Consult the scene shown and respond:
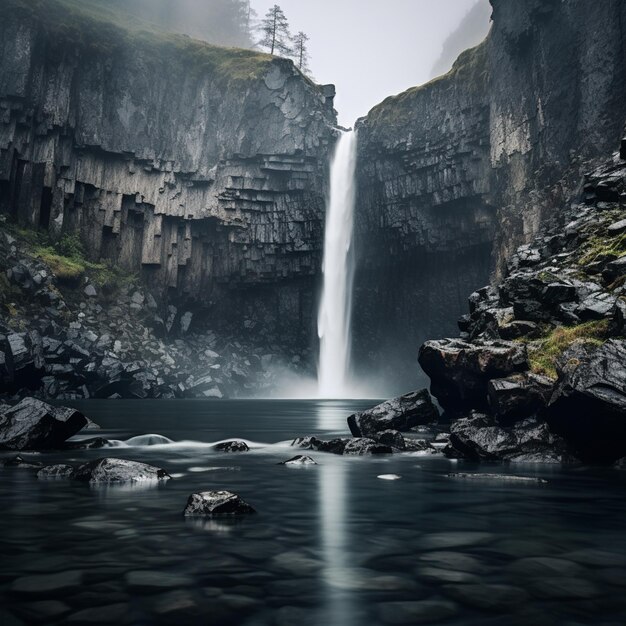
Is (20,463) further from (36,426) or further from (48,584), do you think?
(48,584)

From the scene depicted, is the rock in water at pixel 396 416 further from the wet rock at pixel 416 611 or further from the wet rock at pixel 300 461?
the wet rock at pixel 416 611

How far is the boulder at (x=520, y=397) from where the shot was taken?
1527 cm

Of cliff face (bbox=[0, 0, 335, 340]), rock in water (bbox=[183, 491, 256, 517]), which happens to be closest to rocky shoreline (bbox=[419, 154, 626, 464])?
rock in water (bbox=[183, 491, 256, 517])

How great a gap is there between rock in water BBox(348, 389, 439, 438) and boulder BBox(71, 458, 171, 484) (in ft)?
30.6

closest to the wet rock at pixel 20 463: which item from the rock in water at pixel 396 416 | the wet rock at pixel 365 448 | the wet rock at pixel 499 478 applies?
the wet rock at pixel 365 448

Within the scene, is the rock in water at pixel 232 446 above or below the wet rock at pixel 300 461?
below

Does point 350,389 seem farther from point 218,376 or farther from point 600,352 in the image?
point 600,352

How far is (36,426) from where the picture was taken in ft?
50.6

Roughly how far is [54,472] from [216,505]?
495cm

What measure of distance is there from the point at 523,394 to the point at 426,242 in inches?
1711

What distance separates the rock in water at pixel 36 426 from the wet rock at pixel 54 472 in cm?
478

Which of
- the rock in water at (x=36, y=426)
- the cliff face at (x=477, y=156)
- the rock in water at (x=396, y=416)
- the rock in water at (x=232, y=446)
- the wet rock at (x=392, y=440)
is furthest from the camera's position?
the cliff face at (x=477, y=156)

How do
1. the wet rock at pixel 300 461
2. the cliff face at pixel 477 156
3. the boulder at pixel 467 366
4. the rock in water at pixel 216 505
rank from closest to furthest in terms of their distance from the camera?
1. the rock in water at pixel 216 505
2. the wet rock at pixel 300 461
3. the boulder at pixel 467 366
4. the cliff face at pixel 477 156

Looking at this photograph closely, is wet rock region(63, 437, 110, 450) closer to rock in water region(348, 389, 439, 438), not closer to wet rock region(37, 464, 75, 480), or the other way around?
wet rock region(37, 464, 75, 480)
